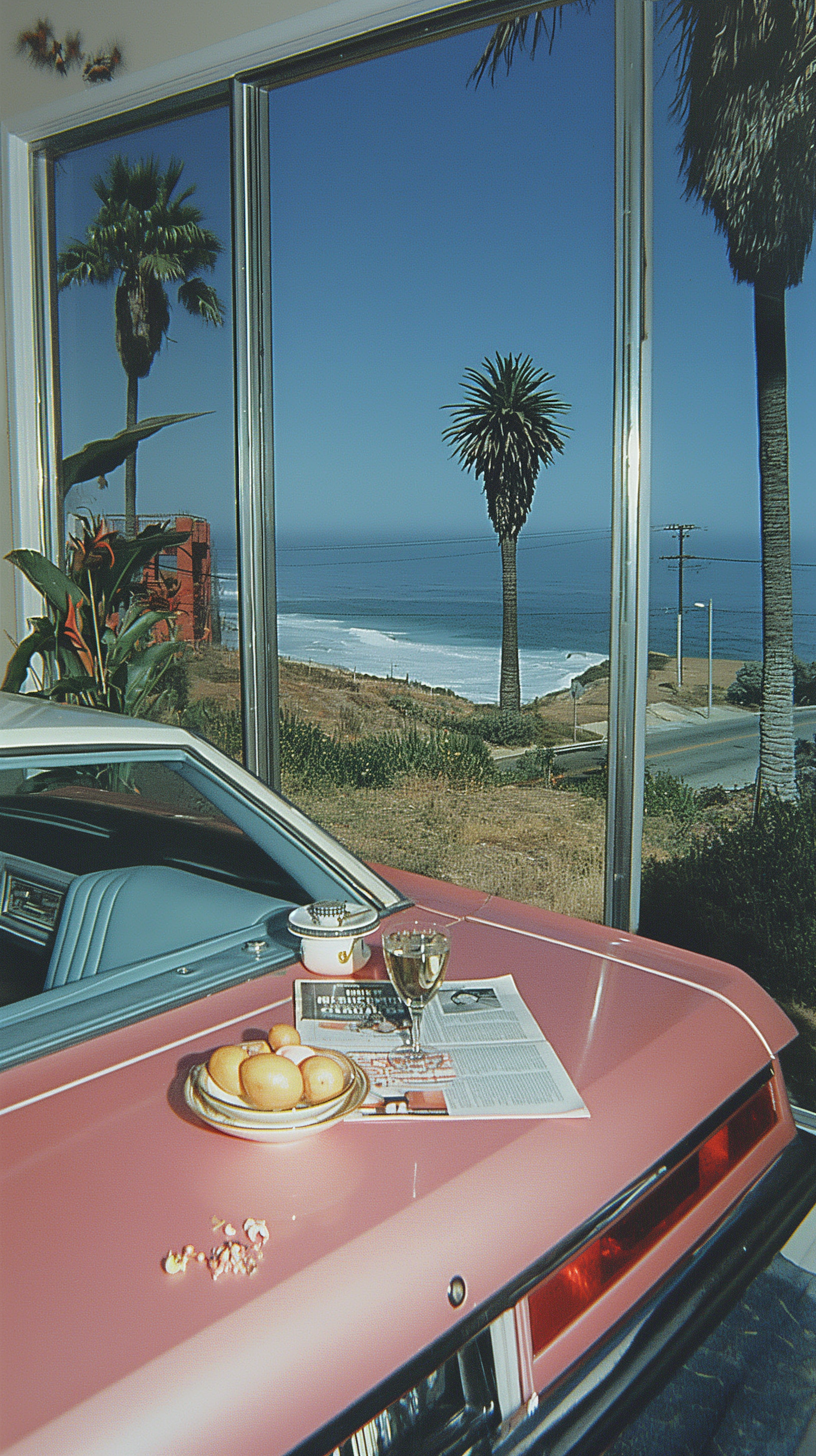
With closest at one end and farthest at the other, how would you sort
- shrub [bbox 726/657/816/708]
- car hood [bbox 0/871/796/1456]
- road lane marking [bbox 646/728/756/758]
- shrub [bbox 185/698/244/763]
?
1. car hood [bbox 0/871/796/1456]
2. shrub [bbox 726/657/816/708]
3. road lane marking [bbox 646/728/756/758]
4. shrub [bbox 185/698/244/763]

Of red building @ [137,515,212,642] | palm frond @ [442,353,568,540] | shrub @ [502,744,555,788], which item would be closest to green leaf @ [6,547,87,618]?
red building @ [137,515,212,642]

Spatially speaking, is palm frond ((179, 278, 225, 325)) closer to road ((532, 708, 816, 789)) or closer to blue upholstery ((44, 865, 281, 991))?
road ((532, 708, 816, 789))

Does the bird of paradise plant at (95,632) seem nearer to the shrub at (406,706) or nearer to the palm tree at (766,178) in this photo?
A: the shrub at (406,706)

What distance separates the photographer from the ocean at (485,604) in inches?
98.3

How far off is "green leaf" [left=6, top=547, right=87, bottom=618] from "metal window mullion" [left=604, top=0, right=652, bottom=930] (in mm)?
1843

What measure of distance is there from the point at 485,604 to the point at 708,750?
90cm

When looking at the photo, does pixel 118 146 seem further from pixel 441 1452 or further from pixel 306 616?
pixel 441 1452

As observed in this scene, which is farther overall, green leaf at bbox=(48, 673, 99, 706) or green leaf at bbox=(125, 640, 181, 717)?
green leaf at bbox=(125, 640, 181, 717)

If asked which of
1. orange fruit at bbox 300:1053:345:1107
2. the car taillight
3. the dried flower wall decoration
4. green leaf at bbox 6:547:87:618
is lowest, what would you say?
the car taillight

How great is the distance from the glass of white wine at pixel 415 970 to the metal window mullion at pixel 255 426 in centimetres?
214

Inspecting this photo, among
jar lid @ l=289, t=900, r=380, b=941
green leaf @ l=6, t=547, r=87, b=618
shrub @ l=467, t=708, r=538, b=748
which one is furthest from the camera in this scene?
green leaf @ l=6, t=547, r=87, b=618

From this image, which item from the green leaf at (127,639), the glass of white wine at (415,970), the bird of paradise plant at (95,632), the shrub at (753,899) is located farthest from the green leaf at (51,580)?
the glass of white wine at (415,970)

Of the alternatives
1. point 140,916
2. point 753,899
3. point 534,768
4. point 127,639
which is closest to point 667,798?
point 753,899

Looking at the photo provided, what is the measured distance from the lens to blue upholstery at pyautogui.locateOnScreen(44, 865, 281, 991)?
1.29 meters
